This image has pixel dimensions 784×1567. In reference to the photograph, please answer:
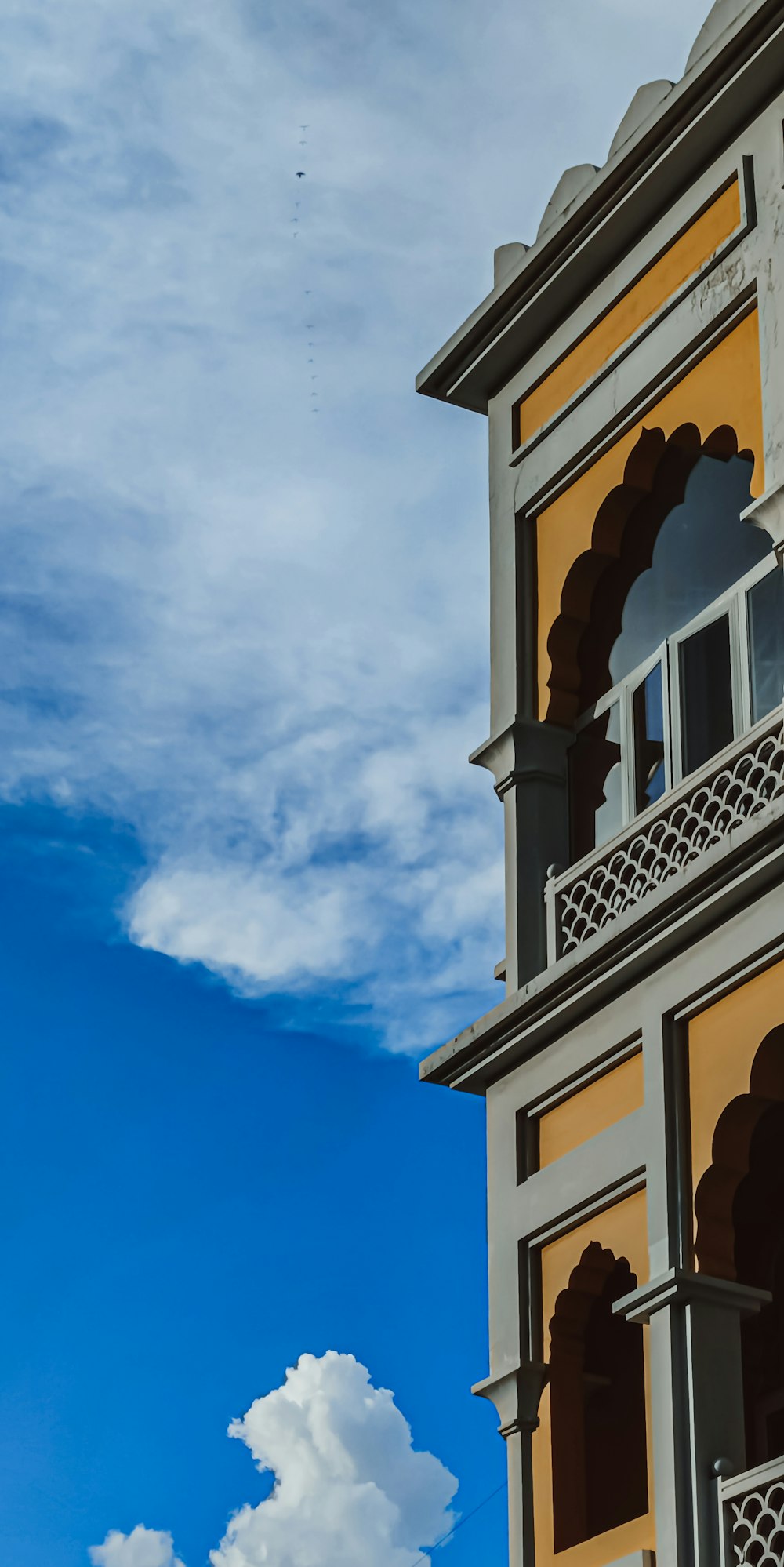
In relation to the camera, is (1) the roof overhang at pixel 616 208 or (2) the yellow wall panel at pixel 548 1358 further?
(1) the roof overhang at pixel 616 208

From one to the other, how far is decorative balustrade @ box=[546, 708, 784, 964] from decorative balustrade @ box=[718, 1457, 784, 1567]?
255 cm

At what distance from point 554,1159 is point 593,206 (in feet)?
16.3

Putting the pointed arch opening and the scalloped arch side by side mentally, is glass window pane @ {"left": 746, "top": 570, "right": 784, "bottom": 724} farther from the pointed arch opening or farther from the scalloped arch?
the scalloped arch

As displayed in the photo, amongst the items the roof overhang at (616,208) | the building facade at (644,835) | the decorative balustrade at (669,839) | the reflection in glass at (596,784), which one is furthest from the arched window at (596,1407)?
the roof overhang at (616,208)

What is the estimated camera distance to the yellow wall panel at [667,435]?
1097 cm

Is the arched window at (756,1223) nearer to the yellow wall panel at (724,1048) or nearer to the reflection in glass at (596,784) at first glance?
the yellow wall panel at (724,1048)

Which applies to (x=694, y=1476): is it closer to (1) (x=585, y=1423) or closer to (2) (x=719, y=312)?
(1) (x=585, y=1423)

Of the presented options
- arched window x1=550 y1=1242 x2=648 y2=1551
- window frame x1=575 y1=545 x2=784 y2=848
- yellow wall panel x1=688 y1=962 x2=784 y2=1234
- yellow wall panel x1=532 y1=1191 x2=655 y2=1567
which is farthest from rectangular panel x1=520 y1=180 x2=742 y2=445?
arched window x1=550 y1=1242 x2=648 y2=1551

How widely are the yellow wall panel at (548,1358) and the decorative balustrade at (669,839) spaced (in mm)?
1324

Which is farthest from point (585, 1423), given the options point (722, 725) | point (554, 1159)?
point (722, 725)

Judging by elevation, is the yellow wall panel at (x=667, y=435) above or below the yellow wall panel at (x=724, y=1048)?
above

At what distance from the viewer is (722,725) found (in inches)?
432

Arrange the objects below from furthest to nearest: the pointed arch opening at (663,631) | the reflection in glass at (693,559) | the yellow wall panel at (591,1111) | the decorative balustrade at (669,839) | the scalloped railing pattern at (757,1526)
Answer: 1. the reflection in glass at (693,559)
2. the pointed arch opening at (663,631)
3. the yellow wall panel at (591,1111)
4. the decorative balustrade at (669,839)
5. the scalloped railing pattern at (757,1526)

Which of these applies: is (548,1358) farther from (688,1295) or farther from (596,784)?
(596,784)
